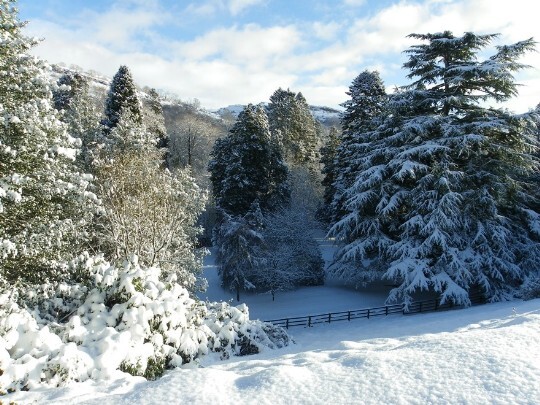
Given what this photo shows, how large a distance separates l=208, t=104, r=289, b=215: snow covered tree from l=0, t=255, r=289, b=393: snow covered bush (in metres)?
16.1

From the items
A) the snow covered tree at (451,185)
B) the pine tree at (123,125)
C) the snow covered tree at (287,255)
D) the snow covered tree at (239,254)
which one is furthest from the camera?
the snow covered tree at (287,255)

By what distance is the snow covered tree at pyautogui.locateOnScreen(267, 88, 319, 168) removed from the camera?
51.5 metres

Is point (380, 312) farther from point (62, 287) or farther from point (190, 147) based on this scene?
point (190, 147)

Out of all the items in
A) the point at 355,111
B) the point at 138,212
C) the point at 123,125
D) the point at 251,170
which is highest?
the point at 355,111

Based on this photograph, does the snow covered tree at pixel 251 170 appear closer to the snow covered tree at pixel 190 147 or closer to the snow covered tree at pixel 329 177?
the snow covered tree at pixel 329 177

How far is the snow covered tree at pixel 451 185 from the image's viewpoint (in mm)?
20781

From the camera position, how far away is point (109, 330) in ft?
32.2

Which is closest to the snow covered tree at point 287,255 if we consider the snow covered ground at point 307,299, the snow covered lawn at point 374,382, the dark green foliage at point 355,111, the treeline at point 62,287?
the snow covered ground at point 307,299

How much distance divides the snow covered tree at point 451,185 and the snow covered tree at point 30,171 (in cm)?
1535

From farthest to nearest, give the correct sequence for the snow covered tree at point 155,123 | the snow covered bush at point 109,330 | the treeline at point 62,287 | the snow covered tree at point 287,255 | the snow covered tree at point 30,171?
the snow covered tree at point 155,123, the snow covered tree at point 287,255, the snow covered tree at point 30,171, the treeline at point 62,287, the snow covered bush at point 109,330

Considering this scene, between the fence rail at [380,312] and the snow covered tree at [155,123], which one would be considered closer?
the fence rail at [380,312]

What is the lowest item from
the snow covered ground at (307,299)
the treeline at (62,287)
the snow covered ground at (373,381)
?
the snow covered ground at (307,299)

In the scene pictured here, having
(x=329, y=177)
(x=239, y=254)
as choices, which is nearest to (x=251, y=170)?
(x=239, y=254)

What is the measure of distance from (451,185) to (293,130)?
118 ft
